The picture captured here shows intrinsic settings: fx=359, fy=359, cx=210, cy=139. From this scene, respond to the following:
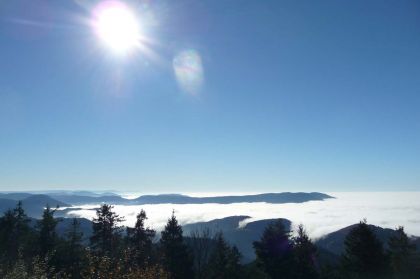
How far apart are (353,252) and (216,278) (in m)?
16.9

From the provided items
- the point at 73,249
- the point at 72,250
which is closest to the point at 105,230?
the point at 73,249

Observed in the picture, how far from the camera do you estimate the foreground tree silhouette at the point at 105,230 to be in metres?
56.2

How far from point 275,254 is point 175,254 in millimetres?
13765

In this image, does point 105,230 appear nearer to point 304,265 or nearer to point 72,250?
point 72,250

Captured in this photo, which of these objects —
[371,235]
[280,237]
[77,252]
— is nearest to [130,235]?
[77,252]

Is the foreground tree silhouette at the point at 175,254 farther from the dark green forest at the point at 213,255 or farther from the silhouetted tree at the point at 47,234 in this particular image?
the silhouetted tree at the point at 47,234

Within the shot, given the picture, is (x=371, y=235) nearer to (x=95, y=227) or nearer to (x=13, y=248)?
(x=95, y=227)

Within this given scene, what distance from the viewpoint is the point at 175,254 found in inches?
1885

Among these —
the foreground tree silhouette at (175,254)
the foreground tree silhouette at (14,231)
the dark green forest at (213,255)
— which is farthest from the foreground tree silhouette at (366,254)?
the foreground tree silhouette at (14,231)

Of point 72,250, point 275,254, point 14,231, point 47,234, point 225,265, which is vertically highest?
point 47,234

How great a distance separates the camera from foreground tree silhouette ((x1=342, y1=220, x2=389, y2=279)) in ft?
134

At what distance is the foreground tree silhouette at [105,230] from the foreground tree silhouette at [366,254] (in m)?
34.5

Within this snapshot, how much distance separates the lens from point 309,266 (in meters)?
41.8

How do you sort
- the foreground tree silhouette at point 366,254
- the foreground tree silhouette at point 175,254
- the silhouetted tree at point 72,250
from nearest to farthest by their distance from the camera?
1. the foreground tree silhouette at point 366,254
2. the foreground tree silhouette at point 175,254
3. the silhouetted tree at point 72,250
